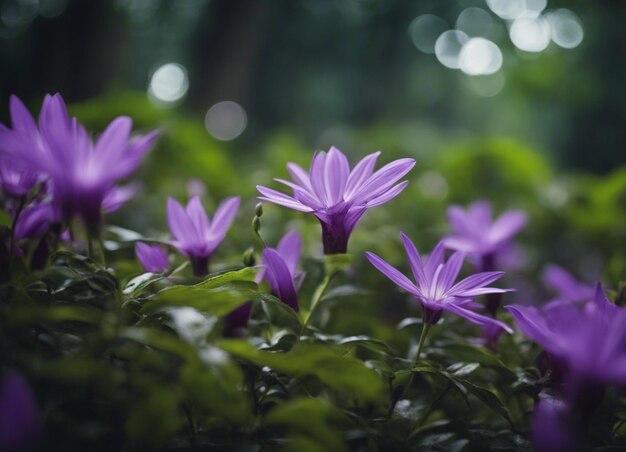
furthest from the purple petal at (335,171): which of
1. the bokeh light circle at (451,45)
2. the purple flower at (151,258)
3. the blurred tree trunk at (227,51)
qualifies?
the bokeh light circle at (451,45)

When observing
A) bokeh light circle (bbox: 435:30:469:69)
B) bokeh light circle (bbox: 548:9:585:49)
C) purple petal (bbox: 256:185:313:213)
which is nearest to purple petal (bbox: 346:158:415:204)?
purple petal (bbox: 256:185:313:213)

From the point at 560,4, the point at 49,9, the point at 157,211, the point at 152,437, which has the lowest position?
the point at 157,211

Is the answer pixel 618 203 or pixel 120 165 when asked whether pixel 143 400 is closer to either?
pixel 120 165

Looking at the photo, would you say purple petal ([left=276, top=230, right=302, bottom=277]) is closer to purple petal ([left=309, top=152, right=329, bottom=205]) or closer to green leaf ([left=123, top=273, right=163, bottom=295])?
purple petal ([left=309, top=152, right=329, bottom=205])

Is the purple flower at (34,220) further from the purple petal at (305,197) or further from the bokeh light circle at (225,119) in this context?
the bokeh light circle at (225,119)

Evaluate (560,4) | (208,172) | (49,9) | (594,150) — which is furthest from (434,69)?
(208,172)
